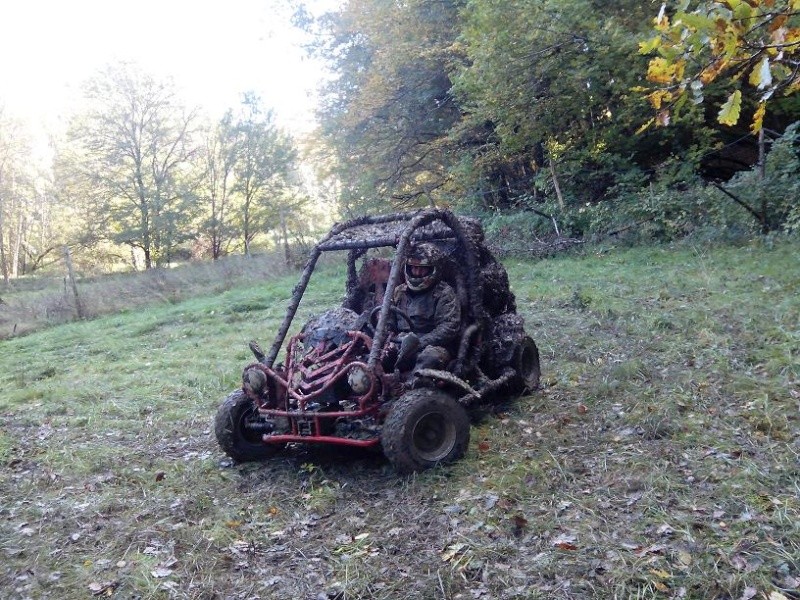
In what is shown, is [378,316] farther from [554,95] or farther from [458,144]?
[458,144]

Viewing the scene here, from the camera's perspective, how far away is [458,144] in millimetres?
19469

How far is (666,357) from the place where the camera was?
22.0 ft

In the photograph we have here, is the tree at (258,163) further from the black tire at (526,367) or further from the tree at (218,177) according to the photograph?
the black tire at (526,367)

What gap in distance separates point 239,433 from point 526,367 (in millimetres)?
2707

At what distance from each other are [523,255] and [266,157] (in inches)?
690

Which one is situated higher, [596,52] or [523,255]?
[596,52]

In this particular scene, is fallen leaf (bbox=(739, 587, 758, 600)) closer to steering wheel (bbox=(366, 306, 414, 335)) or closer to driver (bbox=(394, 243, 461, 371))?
driver (bbox=(394, 243, 461, 371))

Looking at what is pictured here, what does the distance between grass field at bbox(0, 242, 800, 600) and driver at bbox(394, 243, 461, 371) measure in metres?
0.86

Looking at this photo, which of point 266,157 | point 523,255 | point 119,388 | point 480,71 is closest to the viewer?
point 119,388

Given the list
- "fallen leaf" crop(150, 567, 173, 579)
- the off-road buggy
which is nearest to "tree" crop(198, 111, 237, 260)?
the off-road buggy

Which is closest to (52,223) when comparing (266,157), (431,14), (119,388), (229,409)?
(266,157)

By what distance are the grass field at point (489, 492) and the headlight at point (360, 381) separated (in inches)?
27.0

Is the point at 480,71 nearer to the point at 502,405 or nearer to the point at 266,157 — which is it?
the point at 502,405

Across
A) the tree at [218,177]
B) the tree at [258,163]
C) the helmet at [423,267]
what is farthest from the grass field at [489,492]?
the tree at [258,163]
